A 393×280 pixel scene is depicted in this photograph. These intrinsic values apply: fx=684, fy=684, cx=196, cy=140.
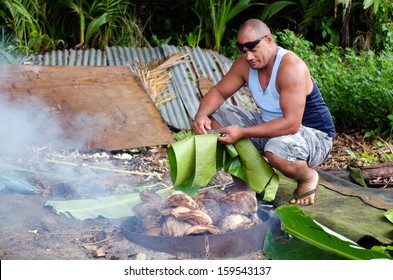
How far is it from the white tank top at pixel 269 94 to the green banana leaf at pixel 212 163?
0.31 metres

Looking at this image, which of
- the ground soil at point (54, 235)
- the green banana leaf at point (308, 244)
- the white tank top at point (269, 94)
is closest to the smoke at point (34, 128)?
the ground soil at point (54, 235)

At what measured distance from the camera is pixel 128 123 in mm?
6453

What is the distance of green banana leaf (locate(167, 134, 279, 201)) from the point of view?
15.0 feet

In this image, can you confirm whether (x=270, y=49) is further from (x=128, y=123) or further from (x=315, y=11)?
(x=315, y=11)

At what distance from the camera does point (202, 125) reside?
4.93 m

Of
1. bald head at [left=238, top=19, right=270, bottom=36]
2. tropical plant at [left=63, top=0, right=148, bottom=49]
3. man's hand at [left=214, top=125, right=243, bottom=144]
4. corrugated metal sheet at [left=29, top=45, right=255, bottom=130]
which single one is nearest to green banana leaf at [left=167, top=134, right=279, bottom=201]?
man's hand at [left=214, top=125, right=243, bottom=144]

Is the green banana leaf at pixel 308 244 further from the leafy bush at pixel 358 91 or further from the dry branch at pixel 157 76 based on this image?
the dry branch at pixel 157 76

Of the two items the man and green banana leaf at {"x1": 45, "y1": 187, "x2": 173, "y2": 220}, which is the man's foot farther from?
green banana leaf at {"x1": 45, "y1": 187, "x2": 173, "y2": 220}

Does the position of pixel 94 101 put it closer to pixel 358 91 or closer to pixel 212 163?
pixel 212 163

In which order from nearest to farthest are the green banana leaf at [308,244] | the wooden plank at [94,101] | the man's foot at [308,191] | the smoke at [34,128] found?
the green banana leaf at [308,244], the man's foot at [308,191], the smoke at [34,128], the wooden plank at [94,101]

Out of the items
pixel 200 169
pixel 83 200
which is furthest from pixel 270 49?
pixel 83 200

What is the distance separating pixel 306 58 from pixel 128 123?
2.71m

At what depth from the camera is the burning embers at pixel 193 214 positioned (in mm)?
3920

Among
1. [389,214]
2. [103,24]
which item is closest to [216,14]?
[103,24]
